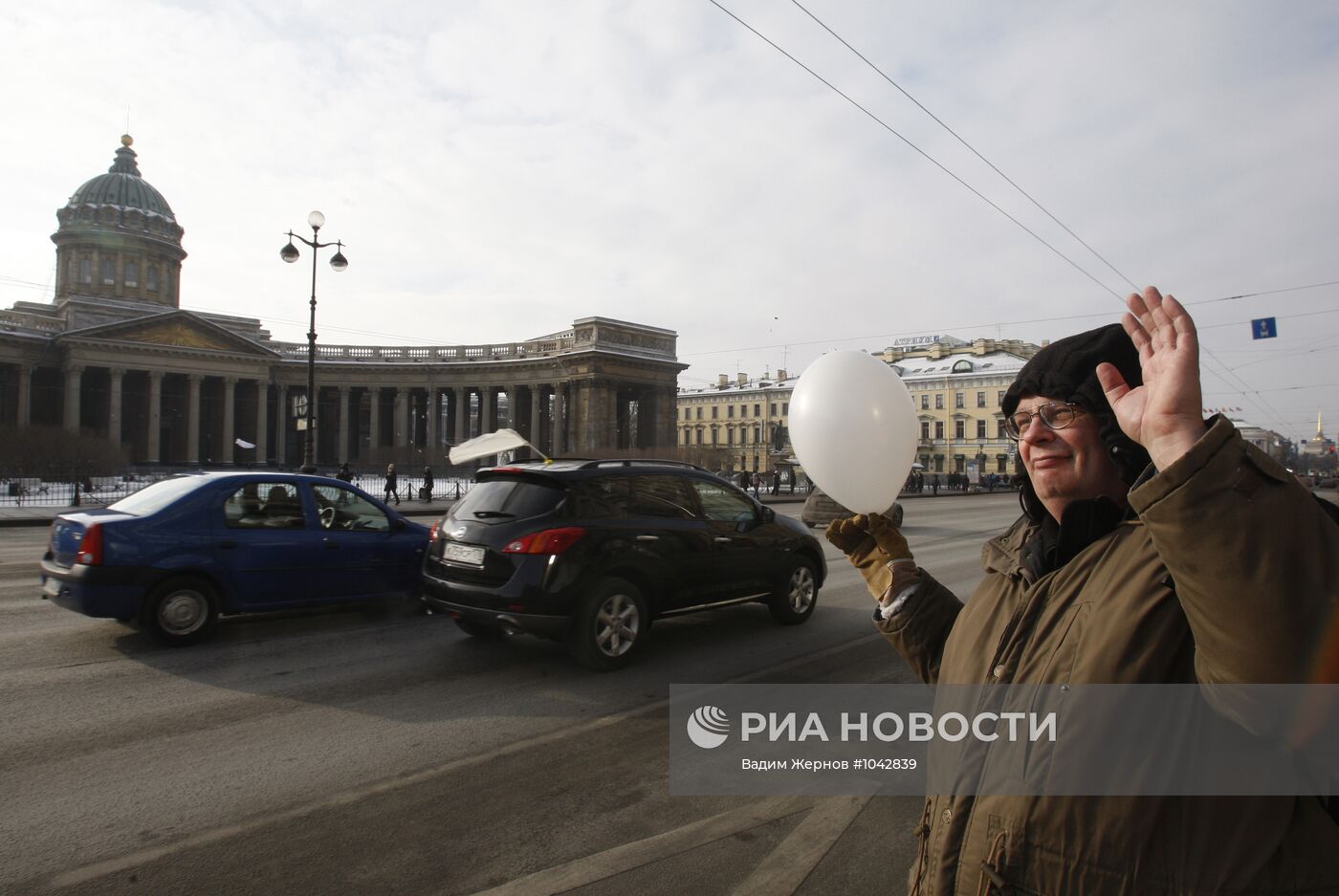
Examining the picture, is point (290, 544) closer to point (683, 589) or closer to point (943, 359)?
point (683, 589)

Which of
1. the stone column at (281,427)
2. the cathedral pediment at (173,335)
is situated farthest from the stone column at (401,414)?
the cathedral pediment at (173,335)

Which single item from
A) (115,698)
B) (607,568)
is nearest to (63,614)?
(115,698)

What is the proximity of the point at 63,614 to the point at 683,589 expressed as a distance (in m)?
6.57

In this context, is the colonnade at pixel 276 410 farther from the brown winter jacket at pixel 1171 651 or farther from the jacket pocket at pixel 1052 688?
the jacket pocket at pixel 1052 688

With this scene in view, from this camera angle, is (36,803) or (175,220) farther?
(175,220)

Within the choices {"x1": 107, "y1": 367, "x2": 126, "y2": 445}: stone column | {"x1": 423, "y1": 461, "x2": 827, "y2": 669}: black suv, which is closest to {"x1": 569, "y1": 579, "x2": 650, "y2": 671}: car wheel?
{"x1": 423, "y1": 461, "x2": 827, "y2": 669}: black suv

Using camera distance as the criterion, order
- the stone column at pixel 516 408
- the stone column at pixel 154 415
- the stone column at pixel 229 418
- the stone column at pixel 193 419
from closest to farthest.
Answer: the stone column at pixel 154 415
the stone column at pixel 193 419
the stone column at pixel 229 418
the stone column at pixel 516 408

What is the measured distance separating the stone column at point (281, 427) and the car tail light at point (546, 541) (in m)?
73.4

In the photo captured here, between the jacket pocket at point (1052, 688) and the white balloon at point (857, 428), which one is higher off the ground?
the white balloon at point (857, 428)

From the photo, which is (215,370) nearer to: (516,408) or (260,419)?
(260,419)

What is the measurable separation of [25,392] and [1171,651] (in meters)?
77.8

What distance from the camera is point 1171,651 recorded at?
58.6 inches

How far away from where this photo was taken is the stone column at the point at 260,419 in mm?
70188

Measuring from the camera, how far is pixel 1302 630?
1248 millimetres
